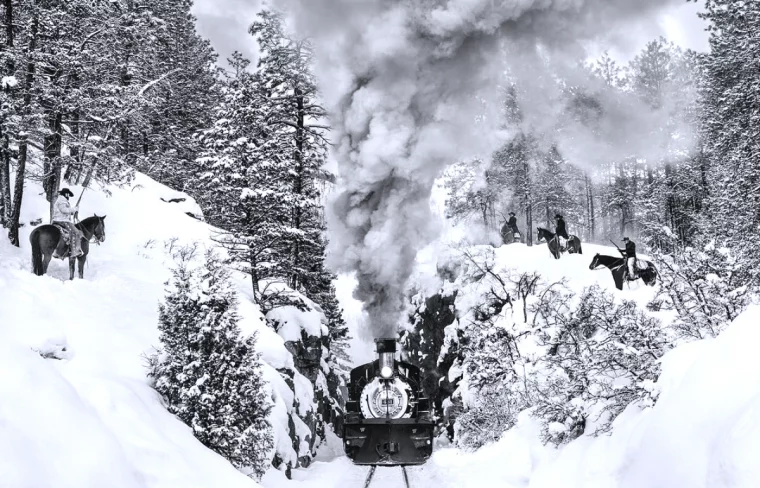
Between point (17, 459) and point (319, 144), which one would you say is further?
point (319, 144)

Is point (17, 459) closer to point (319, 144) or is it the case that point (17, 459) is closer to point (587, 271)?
point (319, 144)

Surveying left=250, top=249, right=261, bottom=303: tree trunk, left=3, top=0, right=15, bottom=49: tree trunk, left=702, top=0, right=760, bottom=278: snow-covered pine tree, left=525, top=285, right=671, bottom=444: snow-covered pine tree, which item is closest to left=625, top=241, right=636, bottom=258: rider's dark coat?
left=702, top=0, right=760, bottom=278: snow-covered pine tree

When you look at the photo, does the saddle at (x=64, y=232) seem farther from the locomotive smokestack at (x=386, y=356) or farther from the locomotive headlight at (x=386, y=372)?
the locomotive headlight at (x=386, y=372)

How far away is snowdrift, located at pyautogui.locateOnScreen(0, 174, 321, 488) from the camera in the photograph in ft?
17.0

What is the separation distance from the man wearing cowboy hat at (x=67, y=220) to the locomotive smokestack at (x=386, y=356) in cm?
853

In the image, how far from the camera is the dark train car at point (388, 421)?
47.3 ft

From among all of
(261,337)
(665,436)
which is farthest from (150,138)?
(665,436)

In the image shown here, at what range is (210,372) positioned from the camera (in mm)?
10016

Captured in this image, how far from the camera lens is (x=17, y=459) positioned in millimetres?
4617

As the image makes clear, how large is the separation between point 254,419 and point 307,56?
17863 millimetres

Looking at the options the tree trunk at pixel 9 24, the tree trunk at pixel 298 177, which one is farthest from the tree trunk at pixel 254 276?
the tree trunk at pixel 9 24

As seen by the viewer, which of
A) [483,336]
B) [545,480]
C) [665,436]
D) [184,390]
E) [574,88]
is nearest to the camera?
[665,436]

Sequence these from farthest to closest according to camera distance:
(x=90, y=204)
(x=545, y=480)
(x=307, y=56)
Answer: (x=307, y=56)
(x=90, y=204)
(x=545, y=480)

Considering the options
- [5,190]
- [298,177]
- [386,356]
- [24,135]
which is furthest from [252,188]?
[386,356]
